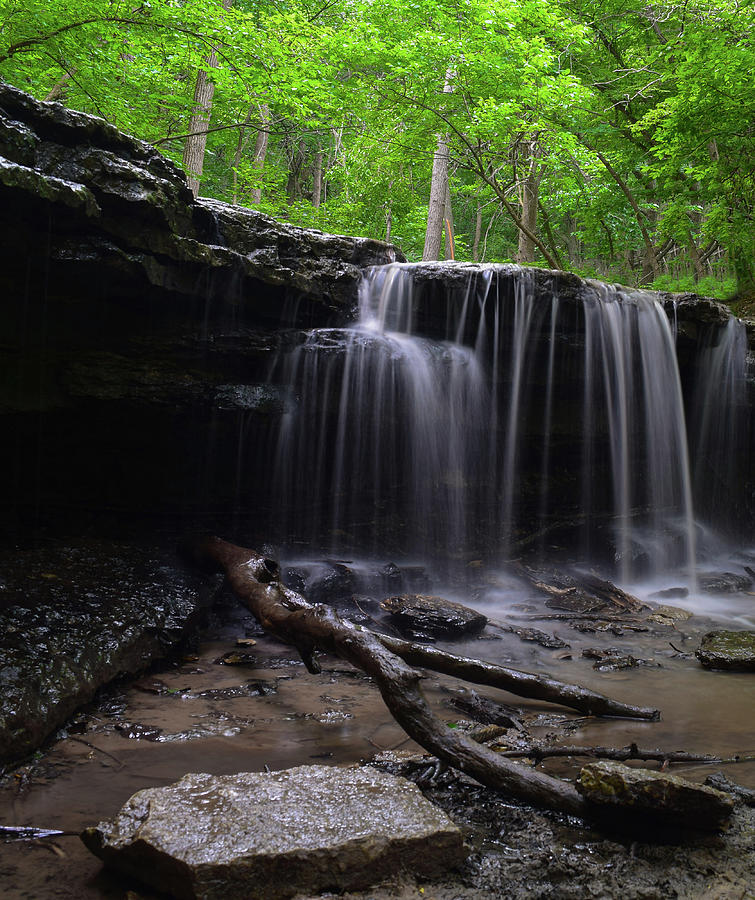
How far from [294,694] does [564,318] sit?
7.18m

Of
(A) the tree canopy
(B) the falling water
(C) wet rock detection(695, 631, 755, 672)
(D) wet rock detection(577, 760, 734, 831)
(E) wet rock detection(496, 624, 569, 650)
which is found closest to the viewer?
(D) wet rock detection(577, 760, 734, 831)

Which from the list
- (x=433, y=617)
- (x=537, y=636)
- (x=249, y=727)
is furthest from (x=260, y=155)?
(x=249, y=727)

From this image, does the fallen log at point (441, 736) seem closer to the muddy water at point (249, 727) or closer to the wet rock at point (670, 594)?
the muddy water at point (249, 727)

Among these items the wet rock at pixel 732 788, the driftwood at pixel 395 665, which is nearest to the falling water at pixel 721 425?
the driftwood at pixel 395 665

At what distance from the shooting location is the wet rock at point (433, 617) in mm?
5852

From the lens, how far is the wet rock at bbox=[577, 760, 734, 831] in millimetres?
2309

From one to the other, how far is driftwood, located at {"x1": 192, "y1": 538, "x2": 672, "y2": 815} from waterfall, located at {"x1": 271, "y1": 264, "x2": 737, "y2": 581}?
2.54 m

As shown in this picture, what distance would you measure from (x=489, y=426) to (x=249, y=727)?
6214 mm

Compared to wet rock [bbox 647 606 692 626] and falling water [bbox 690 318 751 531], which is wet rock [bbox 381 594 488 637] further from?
falling water [bbox 690 318 751 531]

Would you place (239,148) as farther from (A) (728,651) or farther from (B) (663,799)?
(B) (663,799)

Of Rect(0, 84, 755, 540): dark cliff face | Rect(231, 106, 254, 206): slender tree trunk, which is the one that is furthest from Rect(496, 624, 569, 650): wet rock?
Rect(231, 106, 254, 206): slender tree trunk

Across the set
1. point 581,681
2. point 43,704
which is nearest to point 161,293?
point 43,704

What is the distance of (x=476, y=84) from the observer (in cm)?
1177

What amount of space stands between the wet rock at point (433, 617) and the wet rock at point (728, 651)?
2001mm
